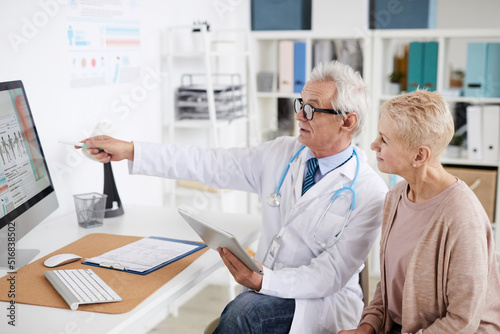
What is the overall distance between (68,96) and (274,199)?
93cm

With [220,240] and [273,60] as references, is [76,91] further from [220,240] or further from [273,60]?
[273,60]

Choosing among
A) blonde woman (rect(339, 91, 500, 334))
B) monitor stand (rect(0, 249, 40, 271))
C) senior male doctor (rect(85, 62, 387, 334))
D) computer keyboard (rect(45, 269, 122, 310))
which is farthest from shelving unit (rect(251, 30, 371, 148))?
computer keyboard (rect(45, 269, 122, 310))

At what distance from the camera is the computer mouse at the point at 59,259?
1.56 metres

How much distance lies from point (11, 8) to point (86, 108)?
0.51 metres

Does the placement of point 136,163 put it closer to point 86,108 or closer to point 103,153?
point 103,153

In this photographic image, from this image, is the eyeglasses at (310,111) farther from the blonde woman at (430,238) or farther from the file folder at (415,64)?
the file folder at (415,64)

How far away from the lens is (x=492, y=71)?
10.2ft

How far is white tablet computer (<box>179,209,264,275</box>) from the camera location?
1396mm

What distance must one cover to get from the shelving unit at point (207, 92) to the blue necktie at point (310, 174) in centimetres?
106

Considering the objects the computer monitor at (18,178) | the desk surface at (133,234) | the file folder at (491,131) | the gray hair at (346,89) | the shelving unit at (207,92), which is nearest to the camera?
the desk surface at (133,234)

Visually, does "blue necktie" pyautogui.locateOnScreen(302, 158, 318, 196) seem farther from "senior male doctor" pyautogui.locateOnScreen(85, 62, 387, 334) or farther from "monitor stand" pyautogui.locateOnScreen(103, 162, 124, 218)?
"monitor stand" pyautogui.locateOnScreen(103, 162, 124, 218)

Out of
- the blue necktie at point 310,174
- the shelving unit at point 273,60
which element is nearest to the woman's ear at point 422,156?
the blue necktie at point 310,174

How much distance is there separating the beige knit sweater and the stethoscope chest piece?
553 mm

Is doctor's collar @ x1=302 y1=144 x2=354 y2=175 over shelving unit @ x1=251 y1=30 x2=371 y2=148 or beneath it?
beneath
